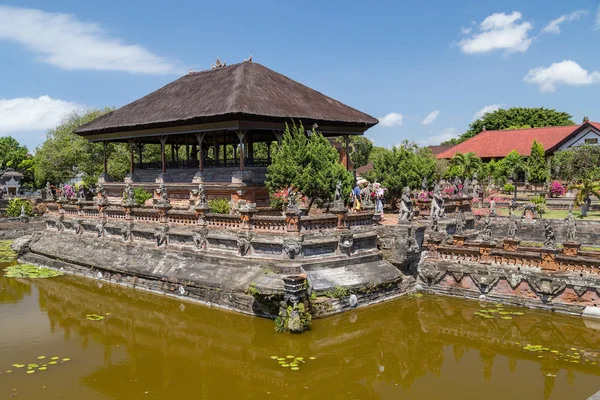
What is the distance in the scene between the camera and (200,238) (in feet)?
56.2

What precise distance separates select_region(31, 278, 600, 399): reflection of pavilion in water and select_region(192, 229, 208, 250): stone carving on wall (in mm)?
2117

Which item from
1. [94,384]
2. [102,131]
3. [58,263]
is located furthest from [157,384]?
[102,131]

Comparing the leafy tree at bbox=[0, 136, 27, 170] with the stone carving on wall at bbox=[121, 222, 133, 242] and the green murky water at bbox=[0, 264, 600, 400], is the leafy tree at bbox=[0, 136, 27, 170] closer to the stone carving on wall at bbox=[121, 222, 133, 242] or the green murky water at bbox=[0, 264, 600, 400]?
the stone carving on wall at bbox=[121, 222, 133, 242]

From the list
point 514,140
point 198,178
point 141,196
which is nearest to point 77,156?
point 141,196

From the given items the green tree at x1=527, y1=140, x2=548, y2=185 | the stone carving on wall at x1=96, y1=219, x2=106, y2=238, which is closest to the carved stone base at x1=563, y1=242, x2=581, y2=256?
the stone carving on wall at x1=96, y1=219, x2=106, y2=238

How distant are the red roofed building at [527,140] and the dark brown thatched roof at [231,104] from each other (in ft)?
88.9

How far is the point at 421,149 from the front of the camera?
45031 mm

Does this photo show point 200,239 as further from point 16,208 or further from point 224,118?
point 16,208

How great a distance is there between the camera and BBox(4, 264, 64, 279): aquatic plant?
20891 millimetres

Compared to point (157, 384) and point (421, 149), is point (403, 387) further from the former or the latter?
point (421, 149)

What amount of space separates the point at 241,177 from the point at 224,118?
267 centimetres

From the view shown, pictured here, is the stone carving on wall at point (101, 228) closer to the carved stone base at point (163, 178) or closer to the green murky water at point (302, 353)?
the carved stone base at point (163, 178)

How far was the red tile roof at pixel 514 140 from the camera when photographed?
1889 inches

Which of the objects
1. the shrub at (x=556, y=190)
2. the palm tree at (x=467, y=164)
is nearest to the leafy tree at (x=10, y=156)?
the palm tree at (x=467, y=164)
